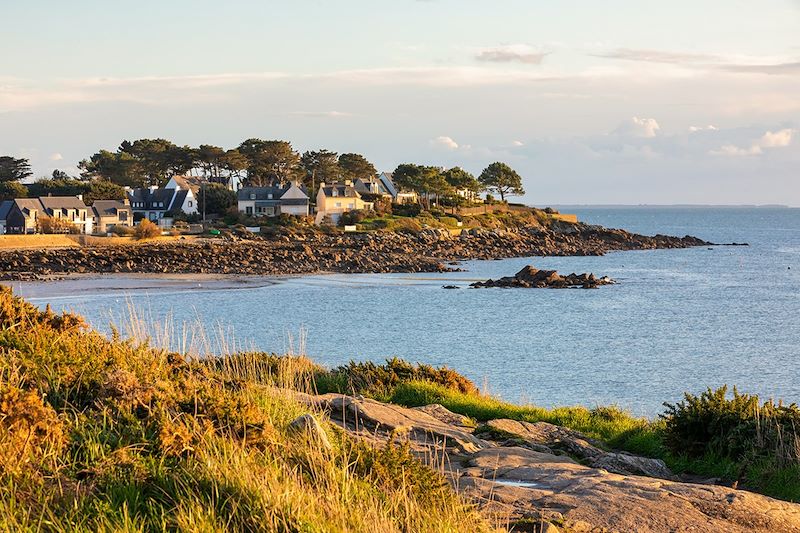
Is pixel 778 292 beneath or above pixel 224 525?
beneath

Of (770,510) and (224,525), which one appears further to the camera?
(770,510)

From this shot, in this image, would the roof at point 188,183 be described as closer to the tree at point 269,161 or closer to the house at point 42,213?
the tree at point 269,161

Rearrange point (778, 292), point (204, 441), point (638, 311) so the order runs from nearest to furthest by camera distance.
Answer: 1. point (204, 441)
2. point (638, 311)
3. point (778, 292)

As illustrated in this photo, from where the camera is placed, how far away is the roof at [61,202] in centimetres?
9925

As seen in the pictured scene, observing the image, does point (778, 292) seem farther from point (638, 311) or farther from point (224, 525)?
point (224, 525)

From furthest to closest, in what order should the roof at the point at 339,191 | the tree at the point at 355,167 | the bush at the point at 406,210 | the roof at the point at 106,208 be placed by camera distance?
1. the tree at the point at 355,167
2. the bush at the point at 406,210
3. the roof at the point at 339,191
4. the roof at the point at 106,208

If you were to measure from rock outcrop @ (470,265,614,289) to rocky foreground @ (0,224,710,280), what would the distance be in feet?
43.3

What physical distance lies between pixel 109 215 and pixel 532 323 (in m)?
70.7

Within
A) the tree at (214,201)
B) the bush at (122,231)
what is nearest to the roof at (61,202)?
the bush at (122,231)

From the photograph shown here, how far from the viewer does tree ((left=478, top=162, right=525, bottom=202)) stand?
538ft

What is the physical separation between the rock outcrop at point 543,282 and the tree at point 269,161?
241 feet

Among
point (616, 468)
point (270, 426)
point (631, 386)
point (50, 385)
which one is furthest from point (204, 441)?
point (631, 386)

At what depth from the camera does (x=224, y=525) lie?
6.23m

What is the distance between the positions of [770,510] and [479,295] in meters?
53.0
